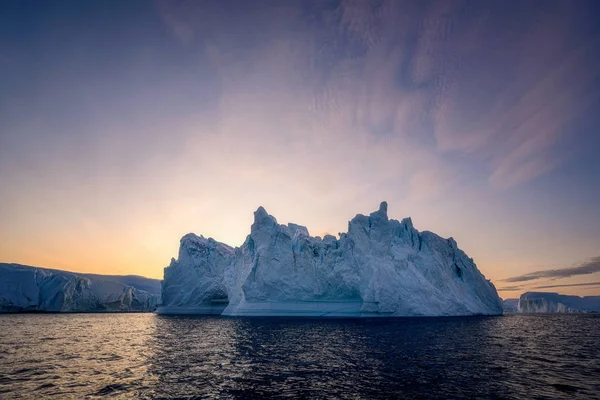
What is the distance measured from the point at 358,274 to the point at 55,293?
83.1m

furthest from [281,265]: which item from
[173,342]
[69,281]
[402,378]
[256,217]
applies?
[69,281]

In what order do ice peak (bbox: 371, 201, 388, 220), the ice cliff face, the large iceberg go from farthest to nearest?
the ice cliff face, ice peak (bbox: 371, 201, 388, 220), the large iceberg

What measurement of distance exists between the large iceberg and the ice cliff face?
56.2 meters

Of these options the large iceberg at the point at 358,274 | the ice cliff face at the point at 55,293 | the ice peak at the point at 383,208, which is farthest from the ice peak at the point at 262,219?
the ice cliff face at the point at 55,293

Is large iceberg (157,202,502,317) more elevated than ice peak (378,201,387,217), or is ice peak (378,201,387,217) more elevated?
ice peak (378,201,387,217)

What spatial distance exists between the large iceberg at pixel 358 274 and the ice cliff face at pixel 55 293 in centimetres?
5622

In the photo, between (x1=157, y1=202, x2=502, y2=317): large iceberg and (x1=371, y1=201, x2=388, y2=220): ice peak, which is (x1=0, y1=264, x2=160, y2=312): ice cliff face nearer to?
(x1=157, y1=202, x2=502, y2=317): large iceberg

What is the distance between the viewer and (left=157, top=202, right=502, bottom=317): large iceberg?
5084 cm

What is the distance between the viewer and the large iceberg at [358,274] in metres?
50.8

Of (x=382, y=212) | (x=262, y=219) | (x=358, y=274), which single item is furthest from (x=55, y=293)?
(x=382, y=212)

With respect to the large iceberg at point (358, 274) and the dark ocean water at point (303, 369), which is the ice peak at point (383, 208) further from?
the dark ocean water at point (303, 369)

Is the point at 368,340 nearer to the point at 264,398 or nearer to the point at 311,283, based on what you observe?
the point at 264,398

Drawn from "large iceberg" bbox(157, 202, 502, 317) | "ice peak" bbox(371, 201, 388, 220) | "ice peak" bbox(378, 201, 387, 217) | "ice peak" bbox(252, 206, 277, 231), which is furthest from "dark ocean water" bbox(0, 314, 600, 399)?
"ice peak" bbox(378, 201, 387, 217)

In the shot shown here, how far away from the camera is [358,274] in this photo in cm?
5156
